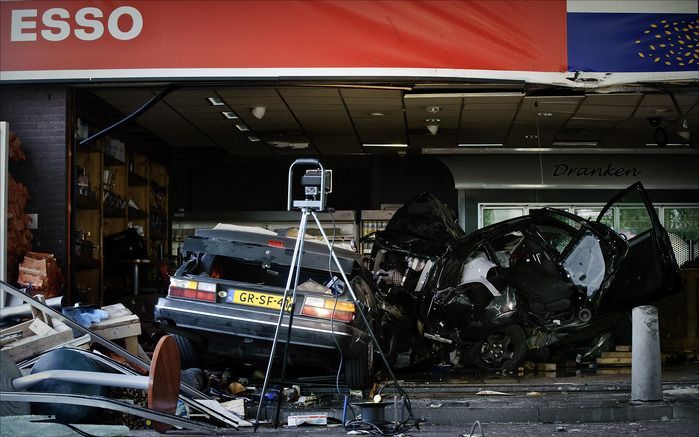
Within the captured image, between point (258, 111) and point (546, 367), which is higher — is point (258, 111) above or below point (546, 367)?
above

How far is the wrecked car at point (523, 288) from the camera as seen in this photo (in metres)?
10.6

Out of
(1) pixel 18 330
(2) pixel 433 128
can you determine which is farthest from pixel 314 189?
(2) pixel 433 128

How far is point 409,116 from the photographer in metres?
14.2

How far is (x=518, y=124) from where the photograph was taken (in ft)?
49.0

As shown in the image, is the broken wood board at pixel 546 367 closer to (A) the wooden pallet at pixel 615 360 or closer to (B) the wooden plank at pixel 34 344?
(A) the wooden pallet at pixel 615 360

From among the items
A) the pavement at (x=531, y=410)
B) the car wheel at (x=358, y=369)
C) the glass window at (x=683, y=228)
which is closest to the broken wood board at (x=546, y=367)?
the pavement at (x=531, y=410)

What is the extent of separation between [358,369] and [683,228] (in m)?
11.2

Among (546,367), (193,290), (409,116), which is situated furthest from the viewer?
(409,116)

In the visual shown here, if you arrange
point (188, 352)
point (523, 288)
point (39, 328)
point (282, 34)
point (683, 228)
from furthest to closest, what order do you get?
1. point (683, 228)
2. point (523, 288)
3. point (282, 34)
4. point (188, 352)
5. point (39, 328)

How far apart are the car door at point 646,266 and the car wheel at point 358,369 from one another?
12.6 ft

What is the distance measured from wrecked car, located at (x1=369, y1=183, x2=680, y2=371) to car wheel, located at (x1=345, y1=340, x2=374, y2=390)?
5.39 feet

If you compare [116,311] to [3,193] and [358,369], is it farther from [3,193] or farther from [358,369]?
[358,369]

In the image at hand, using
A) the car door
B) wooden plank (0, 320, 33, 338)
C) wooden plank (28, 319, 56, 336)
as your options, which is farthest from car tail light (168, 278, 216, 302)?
the car door

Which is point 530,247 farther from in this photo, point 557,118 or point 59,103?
point 59,103
